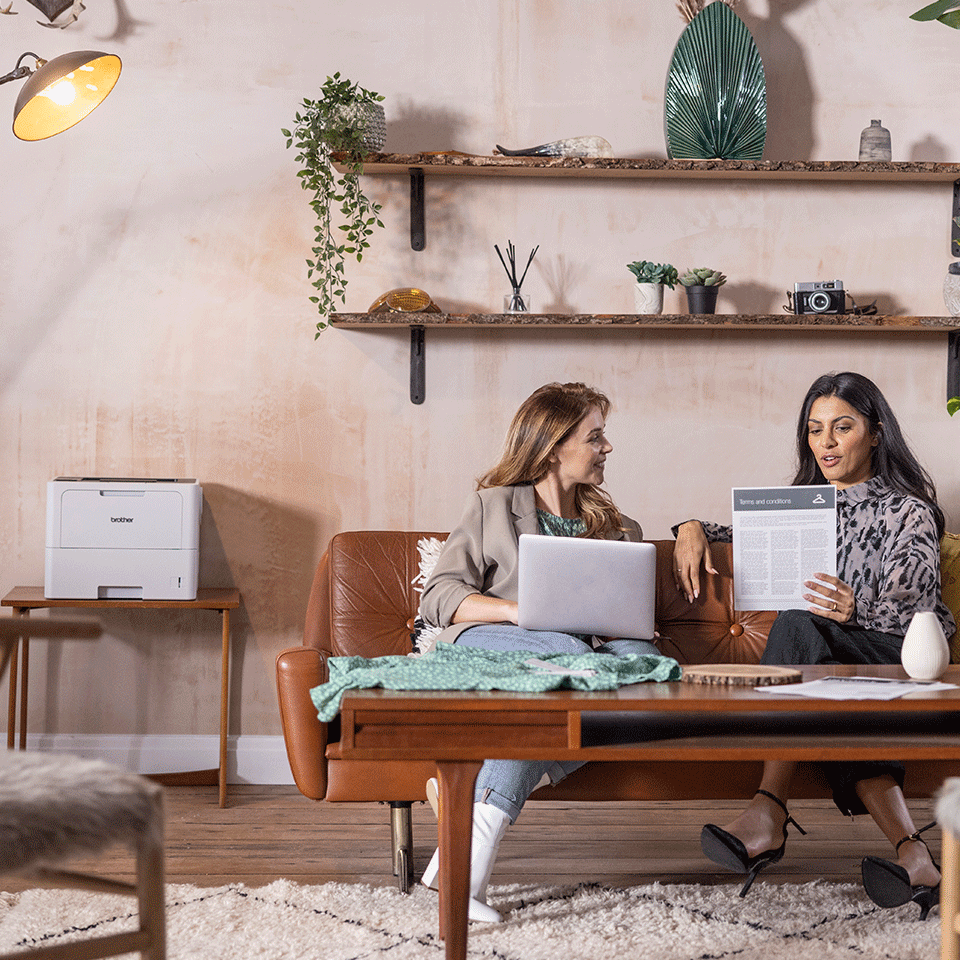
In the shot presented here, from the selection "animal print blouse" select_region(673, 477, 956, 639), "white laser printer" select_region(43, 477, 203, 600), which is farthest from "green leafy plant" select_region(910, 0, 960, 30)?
"white laser printer" select_region(43, 477, 203, 600)

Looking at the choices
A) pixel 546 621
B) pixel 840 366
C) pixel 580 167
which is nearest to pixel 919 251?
pixel 840 366

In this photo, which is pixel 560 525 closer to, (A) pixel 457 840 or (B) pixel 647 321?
(B) pixel 647 321

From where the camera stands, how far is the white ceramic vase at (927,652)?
1812 millimetres

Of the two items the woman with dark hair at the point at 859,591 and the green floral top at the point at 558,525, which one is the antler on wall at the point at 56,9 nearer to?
the green floral top at the point at 558,525

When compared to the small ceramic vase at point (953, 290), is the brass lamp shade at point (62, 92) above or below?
above

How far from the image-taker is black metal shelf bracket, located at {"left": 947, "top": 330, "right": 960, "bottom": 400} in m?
3.26

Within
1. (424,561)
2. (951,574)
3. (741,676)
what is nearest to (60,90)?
(424,561)

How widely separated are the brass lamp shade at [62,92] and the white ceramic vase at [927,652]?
2262 mm

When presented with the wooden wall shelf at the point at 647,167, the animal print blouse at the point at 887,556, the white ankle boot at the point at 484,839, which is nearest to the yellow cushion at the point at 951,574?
the animal print blouse at the point at 887,556

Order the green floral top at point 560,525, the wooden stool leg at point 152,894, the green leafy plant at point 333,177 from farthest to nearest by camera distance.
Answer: the green leafy plant at point 333,177 < the green floral top at point 560,525 < the wooden stool leg at point 152,894

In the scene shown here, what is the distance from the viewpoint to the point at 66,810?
1200 mm

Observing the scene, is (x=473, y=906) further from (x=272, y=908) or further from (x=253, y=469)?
(x=253, y=469)

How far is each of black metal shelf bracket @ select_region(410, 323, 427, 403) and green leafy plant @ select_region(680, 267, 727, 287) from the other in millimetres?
817

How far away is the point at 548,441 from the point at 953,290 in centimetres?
146
